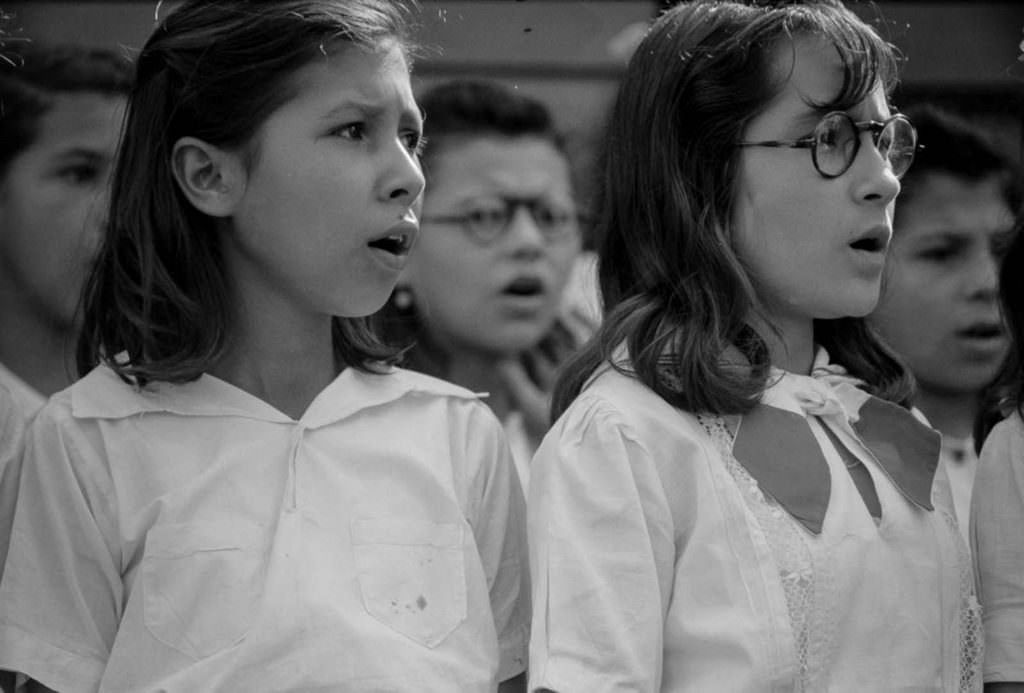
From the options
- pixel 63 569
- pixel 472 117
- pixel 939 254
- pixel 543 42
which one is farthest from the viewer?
pixel 543 42

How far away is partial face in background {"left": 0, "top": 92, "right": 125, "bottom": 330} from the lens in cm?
349

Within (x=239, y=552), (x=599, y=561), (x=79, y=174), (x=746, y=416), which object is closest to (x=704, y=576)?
(x=599, y=561)

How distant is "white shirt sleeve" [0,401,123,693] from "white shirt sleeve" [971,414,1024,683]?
1.27 metres

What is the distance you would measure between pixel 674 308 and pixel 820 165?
11.5 inches

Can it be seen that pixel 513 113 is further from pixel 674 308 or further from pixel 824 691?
pixel 824 691

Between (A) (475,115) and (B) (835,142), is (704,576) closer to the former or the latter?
(B) (835,142)

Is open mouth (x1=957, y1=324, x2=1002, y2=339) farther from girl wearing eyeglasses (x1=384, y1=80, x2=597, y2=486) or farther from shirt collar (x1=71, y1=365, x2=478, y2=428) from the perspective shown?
shirt collar (x1=71, y1=365, x2=478, y2=428)

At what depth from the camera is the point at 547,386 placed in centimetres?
386

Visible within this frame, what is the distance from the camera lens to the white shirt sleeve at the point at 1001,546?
2.29m

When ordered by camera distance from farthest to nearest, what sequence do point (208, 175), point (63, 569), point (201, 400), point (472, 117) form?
point (472, 117) < point (208, 175) < point (201, 400) < point (63, 569)

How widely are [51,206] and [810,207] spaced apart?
190 centimetres

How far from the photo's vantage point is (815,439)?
224 cm

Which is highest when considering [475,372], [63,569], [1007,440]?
[1007,440]

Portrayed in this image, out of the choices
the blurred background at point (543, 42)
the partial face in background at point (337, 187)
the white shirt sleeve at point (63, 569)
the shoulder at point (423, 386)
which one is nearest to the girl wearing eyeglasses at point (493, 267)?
the blurred background at point (543, 42)
